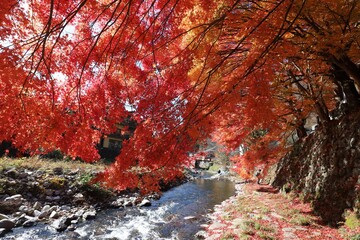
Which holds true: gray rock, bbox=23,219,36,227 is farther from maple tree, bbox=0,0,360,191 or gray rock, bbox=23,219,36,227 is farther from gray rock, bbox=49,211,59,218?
maple tree, bbox=0,0,360,191

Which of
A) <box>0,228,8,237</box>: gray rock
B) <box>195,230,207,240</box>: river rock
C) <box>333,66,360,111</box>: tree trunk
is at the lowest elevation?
<box>0,228,8,237</box>: gray rock

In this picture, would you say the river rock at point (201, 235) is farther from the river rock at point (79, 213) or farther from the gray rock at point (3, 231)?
the gray rock at point (3, 231)

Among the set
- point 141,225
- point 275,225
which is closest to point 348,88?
point 275,225

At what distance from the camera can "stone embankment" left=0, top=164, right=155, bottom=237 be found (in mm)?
8586

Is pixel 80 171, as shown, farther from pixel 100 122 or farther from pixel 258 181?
pixel 258 181

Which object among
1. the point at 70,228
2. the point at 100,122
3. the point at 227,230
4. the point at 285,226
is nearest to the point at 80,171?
the point at 70,228

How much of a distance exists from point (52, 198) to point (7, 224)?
3.28 metres

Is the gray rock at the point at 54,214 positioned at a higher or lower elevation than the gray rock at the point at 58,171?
lower

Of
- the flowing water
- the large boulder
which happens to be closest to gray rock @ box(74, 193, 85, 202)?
the flowing water

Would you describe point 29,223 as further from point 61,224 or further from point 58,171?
point 58,171

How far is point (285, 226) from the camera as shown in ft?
24.8

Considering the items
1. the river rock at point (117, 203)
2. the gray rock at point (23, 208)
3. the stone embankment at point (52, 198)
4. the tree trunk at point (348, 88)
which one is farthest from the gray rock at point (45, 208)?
the tree trunk at point (348, 88)

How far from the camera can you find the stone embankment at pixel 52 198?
859 cm

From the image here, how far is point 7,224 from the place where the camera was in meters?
7.66
